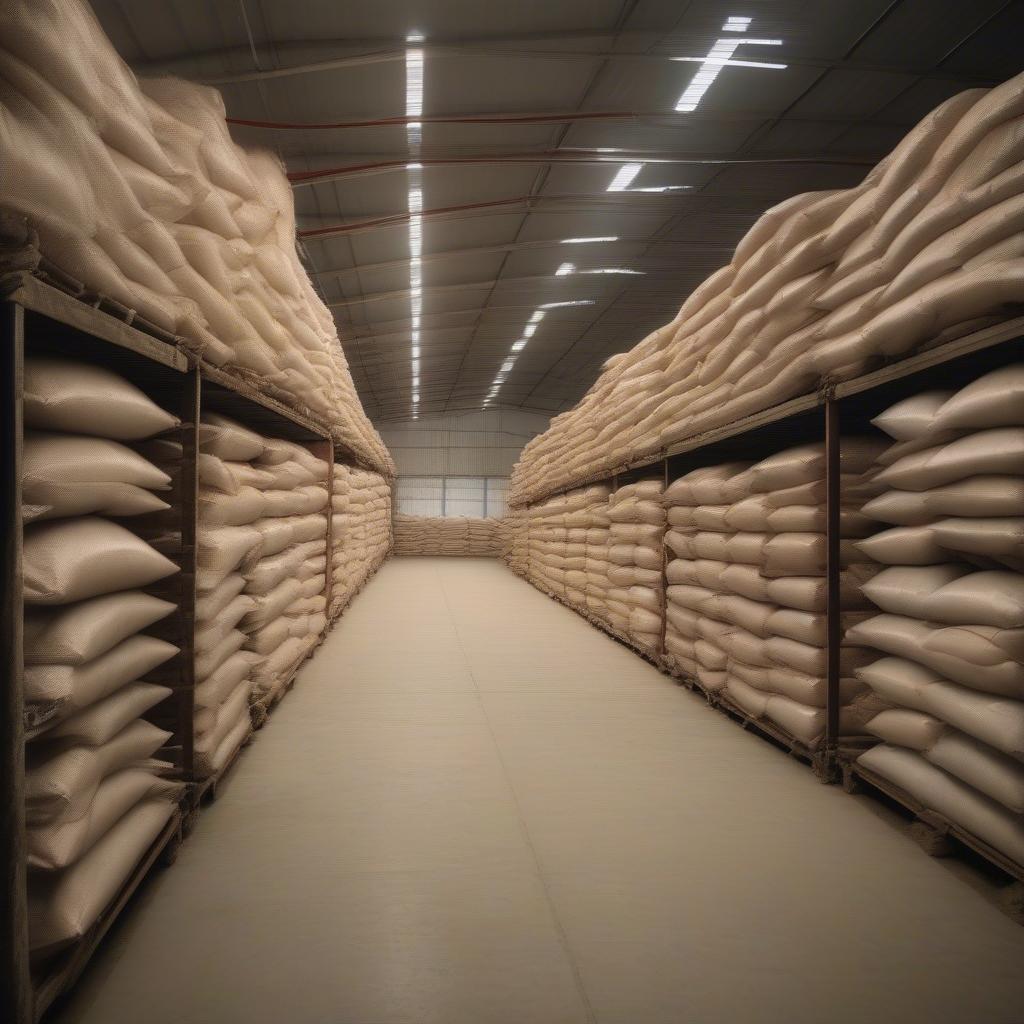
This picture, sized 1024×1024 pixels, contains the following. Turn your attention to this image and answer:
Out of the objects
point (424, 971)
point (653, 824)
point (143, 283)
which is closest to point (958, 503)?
point (653, 824)

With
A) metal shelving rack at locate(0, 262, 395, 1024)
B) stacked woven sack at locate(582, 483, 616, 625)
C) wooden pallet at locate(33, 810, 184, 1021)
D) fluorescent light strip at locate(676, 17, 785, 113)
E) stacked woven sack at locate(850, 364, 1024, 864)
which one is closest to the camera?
metal shelving rack at locate(0, 262, 395, 1024)

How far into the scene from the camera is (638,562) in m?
5.29

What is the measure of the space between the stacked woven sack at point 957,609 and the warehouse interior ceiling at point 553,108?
14.1ft

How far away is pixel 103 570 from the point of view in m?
1.69

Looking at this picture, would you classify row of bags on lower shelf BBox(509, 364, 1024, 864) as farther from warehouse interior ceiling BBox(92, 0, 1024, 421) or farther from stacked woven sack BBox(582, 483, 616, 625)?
warehouse interior ceiling BBox(92, 0, 1024, 421)

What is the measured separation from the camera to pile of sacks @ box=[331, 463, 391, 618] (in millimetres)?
6262

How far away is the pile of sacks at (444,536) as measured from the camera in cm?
1828

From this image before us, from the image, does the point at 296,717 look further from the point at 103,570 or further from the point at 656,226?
the point at 656,226

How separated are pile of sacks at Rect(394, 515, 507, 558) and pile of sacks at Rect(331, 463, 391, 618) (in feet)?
25.0

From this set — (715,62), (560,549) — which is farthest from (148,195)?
(560,549)

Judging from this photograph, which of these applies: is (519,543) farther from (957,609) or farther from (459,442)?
(957,609)

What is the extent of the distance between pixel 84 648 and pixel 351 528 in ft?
18.8

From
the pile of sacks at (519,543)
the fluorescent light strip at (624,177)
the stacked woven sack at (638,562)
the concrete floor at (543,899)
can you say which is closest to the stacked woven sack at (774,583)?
the concrete floor at (543,899)

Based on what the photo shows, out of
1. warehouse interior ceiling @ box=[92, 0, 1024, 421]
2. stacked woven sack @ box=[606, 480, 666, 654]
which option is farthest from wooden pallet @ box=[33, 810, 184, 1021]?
warehouse interior ceiling @ box=[92, 0, 1024, 421]
